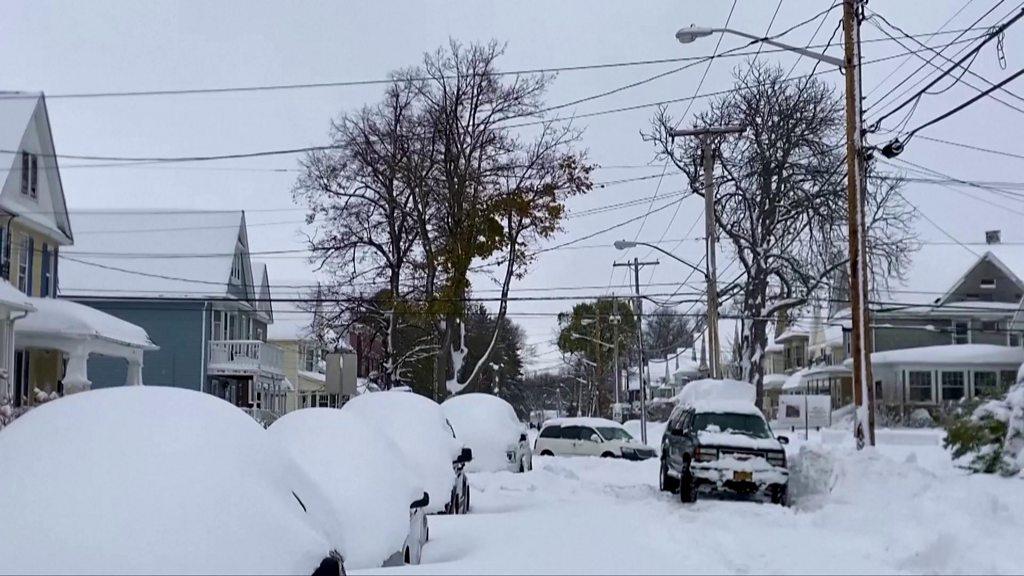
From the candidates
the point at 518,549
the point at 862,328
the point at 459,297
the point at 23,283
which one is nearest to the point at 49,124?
the point at 23,283

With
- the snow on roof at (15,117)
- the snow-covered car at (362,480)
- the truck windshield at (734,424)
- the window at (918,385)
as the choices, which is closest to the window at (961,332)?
the window at (918,385)

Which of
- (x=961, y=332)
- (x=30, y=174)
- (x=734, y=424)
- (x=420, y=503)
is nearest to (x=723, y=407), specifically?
(x=734, y=424)

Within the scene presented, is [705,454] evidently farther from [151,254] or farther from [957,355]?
[957,355]

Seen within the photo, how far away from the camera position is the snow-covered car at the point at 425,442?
1305 centimetres

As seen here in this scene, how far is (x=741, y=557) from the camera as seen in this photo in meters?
11.2

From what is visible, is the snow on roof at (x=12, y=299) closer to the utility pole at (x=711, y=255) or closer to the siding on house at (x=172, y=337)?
the siding on house at (x=172, y=337)

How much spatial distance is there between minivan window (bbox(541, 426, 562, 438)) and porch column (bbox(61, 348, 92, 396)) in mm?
13561

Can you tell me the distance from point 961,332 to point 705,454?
41.3 metres

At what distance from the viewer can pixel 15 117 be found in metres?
29.0

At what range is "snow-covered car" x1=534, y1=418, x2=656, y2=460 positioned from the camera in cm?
3372

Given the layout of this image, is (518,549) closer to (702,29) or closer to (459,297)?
(702,29)

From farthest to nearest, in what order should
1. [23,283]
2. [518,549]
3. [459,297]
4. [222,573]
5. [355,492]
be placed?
[459,297]
[23,283]
[518,549]
[355,492]
[222,573]

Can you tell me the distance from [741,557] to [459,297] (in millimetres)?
29179

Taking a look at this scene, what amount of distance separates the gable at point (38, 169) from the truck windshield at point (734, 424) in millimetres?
17877
